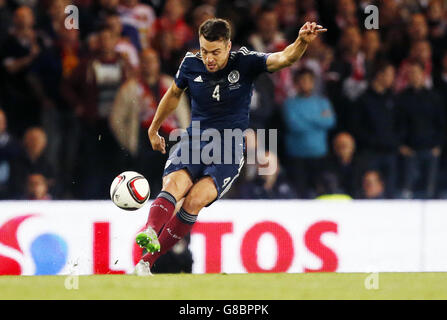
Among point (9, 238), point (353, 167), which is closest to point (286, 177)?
point (353, 167)

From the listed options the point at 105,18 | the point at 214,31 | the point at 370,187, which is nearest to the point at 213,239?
the point at 214,31

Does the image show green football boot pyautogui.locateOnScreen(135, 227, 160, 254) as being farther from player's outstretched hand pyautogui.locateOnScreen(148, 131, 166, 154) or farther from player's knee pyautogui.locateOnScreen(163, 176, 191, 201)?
player's outstretched hand pyautogui.locateOnScreen(148, 131, 166, 154)

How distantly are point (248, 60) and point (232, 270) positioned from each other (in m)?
2.45

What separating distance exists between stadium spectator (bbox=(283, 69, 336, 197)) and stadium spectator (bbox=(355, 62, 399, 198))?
48 centimetres

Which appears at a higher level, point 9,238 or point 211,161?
point 211,161

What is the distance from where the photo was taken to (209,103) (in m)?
7.96

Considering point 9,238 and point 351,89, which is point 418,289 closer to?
point 9,238

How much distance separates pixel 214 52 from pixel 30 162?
152 inches

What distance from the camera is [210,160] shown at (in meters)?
7.91

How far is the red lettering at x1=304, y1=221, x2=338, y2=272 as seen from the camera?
944 centimetres

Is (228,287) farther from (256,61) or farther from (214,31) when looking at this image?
(214,31)

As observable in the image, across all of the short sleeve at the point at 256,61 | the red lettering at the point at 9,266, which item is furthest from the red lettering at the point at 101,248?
the short sleeve at the point at 256,61

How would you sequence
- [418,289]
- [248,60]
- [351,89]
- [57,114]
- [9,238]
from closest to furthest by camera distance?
[418,289] → [248,60] → [9,238] → [57,114] → [351,89]

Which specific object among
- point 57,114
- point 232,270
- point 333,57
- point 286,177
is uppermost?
point 333,57
